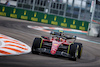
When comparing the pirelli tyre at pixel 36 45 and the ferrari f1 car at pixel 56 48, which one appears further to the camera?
the pirelli tyre at pixel 36 45

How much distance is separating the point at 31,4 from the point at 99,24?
689 inches

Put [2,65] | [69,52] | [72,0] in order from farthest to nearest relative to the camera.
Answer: [72,0] < [69,52] < [2,65]

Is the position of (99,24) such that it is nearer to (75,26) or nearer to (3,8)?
(75,26)

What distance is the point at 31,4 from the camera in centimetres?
4012

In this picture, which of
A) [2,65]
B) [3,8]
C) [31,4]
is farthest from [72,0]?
[2,65]

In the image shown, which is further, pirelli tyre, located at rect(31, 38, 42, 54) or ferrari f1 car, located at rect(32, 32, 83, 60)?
pirelli tyre, located at rect(31, 38, 42, 54)

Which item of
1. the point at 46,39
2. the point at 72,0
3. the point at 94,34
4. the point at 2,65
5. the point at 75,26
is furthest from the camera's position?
the point at 72,0

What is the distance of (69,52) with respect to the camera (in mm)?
10047

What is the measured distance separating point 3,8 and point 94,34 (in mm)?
11805

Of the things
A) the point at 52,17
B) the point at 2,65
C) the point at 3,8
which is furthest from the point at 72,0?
the point at 2,65

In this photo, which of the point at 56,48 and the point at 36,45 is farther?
the point at 36,45

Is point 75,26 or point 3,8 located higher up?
point 3,8

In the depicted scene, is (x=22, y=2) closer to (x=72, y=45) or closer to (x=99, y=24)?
(x=99, y=24)

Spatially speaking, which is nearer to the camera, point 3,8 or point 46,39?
point 46,39
